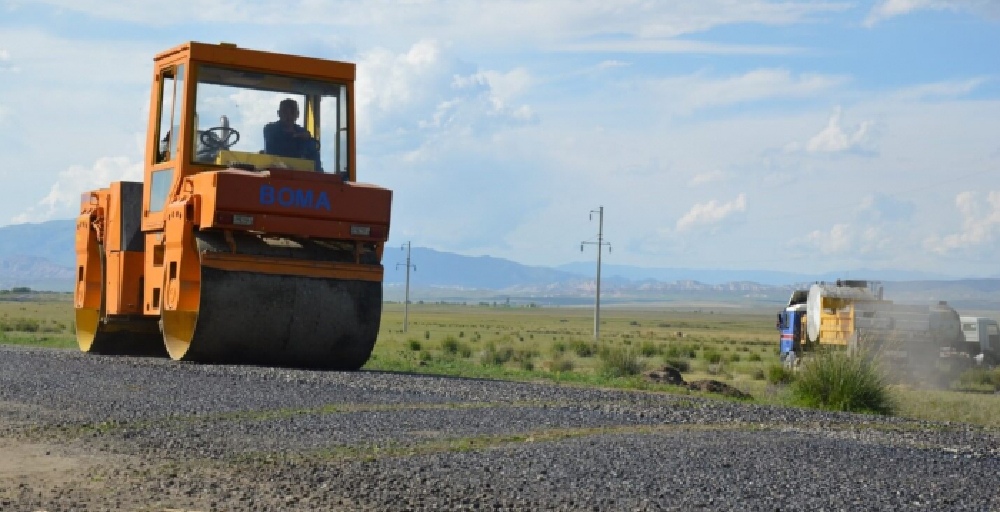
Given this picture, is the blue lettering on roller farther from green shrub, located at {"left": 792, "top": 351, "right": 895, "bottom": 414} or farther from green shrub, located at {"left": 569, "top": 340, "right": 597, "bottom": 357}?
green shrub, located at {"left": 569, "top": 340, "right": 597, "bottom": 357}

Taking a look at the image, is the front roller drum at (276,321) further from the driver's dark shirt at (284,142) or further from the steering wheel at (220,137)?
the steering wheel at (220,137)

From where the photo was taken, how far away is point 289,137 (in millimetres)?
18750

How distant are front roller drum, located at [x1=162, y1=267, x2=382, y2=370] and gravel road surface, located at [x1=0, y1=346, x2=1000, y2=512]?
76.8 inches

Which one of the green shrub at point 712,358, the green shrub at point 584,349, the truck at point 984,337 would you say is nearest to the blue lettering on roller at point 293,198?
the truck at point 984,337

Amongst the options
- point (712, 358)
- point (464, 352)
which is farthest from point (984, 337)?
point (464, 352)

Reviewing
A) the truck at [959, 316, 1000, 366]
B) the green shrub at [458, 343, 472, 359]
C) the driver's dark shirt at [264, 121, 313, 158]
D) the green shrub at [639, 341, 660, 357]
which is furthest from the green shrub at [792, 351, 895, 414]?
the green shrub at [639, 341, 660, 357]

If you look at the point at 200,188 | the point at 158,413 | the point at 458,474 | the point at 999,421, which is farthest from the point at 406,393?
the point at 999,421

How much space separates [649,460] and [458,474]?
154 cm

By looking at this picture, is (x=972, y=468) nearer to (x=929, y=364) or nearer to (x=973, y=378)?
(x=929, y=364)

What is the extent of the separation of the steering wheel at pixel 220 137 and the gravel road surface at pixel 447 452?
14.1ft

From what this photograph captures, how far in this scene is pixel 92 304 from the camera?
2180 centimetres

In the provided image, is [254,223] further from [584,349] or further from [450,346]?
[584,349]

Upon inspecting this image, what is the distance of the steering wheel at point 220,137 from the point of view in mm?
18500

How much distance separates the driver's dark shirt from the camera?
1864cm
